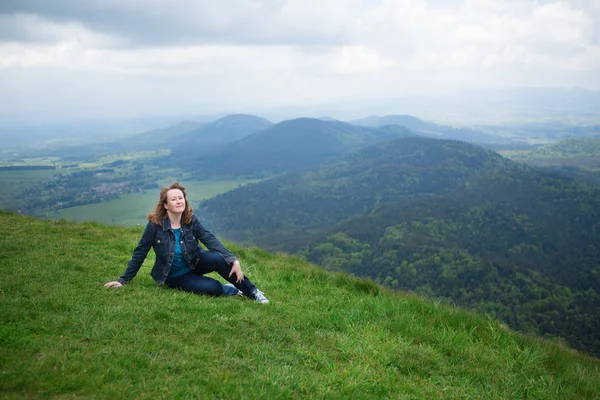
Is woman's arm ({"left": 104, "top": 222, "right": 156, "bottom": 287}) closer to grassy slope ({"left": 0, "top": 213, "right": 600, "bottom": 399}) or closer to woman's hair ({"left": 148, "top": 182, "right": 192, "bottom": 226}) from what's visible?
woman's hair ({"left": 148, "top": 182, "right": 192, "bottom": 226})

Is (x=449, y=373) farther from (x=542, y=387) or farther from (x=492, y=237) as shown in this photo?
(x=492, y=237)

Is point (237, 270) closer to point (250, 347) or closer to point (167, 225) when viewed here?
point (167, 225)

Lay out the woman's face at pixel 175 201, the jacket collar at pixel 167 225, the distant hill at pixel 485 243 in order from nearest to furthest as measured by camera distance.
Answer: the woman's face at pixel 175 201 < the jacket collar at pixel 167 225 < the distant hill at pixel 485 243

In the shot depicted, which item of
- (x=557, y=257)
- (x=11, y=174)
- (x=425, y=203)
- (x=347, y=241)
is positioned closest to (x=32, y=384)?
(x=347, y=241)

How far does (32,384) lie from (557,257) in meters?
146

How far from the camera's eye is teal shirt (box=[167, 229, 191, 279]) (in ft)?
23.5

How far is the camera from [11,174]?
160 m

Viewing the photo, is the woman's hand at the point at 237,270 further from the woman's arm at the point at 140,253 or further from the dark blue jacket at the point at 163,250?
the woman's arm at the point at 140,253

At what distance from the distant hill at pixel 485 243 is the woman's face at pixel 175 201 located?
53.8 m

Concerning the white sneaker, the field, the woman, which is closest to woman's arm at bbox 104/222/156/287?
the woman

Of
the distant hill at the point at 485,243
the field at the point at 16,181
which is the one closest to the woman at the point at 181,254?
the distant hill at the point at 485,243

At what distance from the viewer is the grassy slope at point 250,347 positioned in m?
4.29

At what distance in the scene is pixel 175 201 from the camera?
23.0 feet

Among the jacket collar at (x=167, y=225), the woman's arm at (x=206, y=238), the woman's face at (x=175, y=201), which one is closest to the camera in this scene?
the woman's face at (x=175, y=201)
